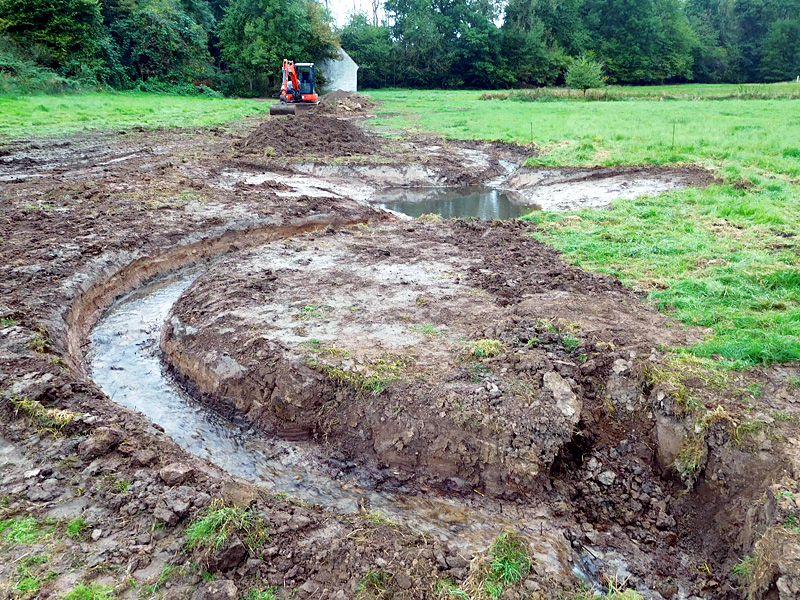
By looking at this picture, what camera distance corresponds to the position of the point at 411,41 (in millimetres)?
60406

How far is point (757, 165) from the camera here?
1510 centimetres

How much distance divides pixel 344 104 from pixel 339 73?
1587 cm

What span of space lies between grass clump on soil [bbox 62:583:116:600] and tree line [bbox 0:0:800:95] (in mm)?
33679

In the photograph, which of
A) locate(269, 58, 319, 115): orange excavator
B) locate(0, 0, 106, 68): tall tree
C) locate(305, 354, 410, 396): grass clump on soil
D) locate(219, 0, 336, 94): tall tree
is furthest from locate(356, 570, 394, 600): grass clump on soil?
locate(219, 0, 336, 94): tall tree

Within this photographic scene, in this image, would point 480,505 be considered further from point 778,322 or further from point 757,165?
point 757,165

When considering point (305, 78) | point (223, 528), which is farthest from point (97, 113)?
point (223, 528)

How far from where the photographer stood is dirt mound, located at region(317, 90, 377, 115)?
32.0 m

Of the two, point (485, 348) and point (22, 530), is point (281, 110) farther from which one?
point (22, 530)

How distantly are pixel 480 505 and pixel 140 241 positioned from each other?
8.08 metres

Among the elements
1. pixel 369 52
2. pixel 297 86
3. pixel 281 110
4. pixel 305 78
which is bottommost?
pixel 281 110

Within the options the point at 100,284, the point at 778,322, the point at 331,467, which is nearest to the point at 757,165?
the point at 778,322

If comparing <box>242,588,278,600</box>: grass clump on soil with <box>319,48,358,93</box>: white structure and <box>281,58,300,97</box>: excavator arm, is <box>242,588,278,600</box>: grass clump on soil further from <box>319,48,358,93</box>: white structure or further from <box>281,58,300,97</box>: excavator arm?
<box>319,48,358,93</box>: white structure

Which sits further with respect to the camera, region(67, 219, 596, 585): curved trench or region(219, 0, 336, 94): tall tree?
region(219, 0, 336, 94): tall tree

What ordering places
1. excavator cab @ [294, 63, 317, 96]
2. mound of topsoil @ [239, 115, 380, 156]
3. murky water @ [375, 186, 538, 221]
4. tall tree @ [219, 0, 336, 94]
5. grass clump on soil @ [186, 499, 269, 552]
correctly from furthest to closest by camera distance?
tall tree @ [219, 0, 336, 94]
excavator cab @ [294, 63, 317, 96]
mound of topsoil @ [239, 115, 380, 156]
murky water @ [375, 186, 538, 221]
grass clump on soil @ [186, 499, 269, 552]
